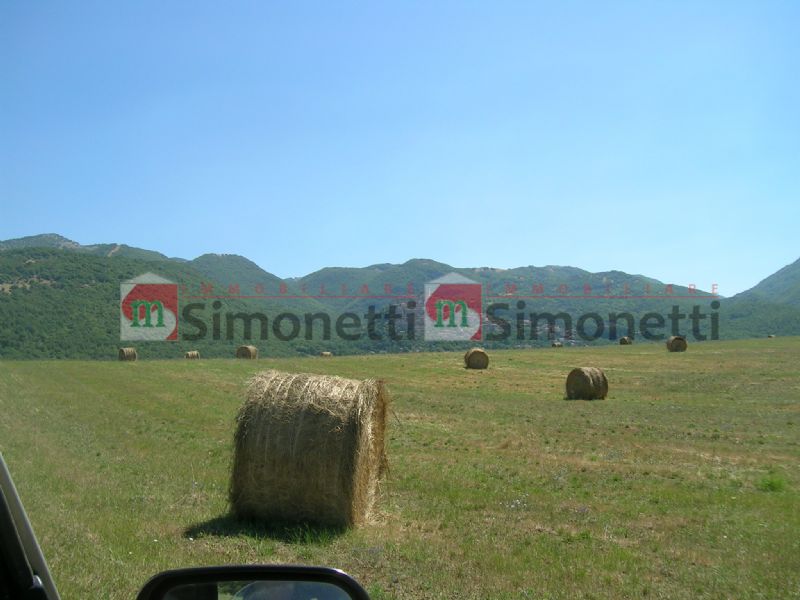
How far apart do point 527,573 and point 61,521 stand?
5000mm

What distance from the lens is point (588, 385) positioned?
27.5 metres

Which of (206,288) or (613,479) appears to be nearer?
(613,479)

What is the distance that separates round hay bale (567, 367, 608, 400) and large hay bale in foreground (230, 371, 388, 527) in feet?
63.5

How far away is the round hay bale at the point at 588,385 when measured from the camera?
90.3 feet

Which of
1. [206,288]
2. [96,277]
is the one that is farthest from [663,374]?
[206,288]

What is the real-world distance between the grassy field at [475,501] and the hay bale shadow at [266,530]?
46 mm

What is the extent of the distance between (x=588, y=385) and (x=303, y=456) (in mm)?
20192

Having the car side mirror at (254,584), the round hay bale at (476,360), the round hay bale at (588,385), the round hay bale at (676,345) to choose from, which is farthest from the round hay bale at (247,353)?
the car side mirror at (254,584)

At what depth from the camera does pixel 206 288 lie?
119 meters

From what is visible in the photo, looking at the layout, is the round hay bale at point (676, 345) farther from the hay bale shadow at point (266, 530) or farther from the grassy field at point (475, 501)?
the hay bale shadow at point (266, 530)

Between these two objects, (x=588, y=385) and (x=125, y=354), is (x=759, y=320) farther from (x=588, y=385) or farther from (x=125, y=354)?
(x=588, y=385)

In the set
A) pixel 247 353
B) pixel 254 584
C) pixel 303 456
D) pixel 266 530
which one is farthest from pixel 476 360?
pixel 254 584

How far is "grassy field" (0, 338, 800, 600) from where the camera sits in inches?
275

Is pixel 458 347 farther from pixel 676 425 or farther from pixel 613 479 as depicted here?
pixel 613 479
